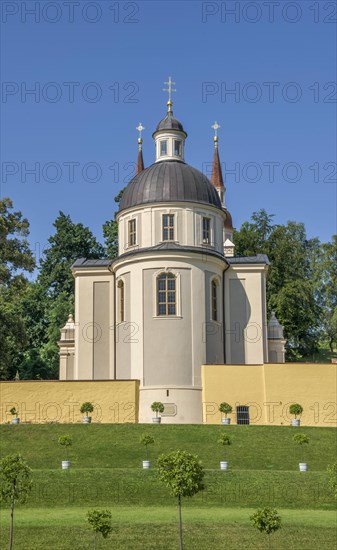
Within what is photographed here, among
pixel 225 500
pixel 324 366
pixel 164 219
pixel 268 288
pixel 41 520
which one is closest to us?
pixel 41 520

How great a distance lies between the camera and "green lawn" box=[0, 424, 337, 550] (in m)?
21.4

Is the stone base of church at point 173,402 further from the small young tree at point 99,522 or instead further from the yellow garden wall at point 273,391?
the small young tree at point 99,522

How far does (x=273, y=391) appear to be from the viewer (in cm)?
3794

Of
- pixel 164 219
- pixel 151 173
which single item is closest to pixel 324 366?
pixel 164 219

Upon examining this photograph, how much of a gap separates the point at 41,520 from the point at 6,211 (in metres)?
24.6

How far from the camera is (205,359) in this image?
4003 centimetres

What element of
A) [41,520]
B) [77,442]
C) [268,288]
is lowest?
[41,520]

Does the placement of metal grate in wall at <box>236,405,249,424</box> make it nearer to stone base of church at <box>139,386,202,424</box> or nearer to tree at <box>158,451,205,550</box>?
stone base of church at <box>139,386,202,424</box>

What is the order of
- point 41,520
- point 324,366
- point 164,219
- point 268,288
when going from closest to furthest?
point 41,520 < point 324,366 < point 164,219 < point 268,288

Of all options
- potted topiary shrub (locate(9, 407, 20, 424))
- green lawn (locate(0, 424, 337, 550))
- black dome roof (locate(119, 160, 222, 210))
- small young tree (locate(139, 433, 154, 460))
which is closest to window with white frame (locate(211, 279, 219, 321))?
black dome roof (locate(119, 160, 222, 210))

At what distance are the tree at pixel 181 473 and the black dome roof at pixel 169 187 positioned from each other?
22472 millimetres

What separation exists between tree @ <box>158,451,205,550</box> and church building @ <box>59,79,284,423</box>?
1743 centimetres

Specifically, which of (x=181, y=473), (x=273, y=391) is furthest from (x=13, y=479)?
(x=273, y=391)

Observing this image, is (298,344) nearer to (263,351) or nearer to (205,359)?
(263,351)
